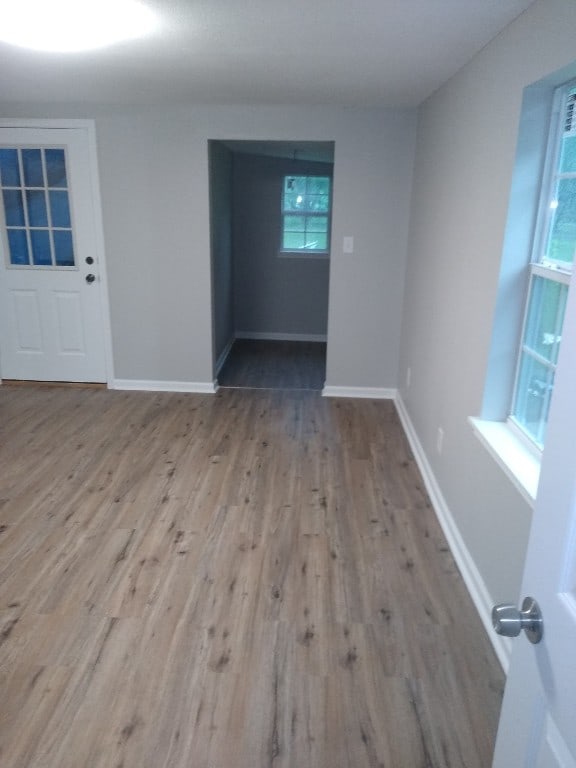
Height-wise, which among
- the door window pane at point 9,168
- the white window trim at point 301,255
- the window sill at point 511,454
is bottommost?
the window sill at point 511,454

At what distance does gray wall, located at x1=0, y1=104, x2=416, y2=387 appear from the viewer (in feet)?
13.3

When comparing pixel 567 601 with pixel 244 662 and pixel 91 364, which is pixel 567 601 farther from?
pixel 91 364

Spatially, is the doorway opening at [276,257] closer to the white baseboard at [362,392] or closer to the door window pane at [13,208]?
the white baseboard at [362,392]

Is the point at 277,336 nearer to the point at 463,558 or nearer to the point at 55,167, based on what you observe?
the point at 55,167

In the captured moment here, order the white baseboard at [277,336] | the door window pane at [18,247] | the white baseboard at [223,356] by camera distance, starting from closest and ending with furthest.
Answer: the door window pane at [18,247]
the white baseboard at [223,356]
the white baseboard at [277,336]

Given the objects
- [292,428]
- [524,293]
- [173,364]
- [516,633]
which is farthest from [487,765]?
[173,364]

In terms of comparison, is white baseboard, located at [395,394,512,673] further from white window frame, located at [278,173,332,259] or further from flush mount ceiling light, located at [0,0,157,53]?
white window frame, located at [278,173,332,259]

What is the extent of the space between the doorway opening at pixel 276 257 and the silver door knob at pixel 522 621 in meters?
4.77

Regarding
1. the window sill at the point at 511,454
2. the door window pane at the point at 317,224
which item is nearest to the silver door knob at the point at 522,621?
the window sill at the point at 511,454

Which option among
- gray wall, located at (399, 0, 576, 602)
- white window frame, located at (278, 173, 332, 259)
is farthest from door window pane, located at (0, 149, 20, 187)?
gray wall, located at (399, 0, 576, 602)

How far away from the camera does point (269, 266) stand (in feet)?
21.5

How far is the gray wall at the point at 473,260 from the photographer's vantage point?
187 centimetres

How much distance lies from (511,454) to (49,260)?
392 centimetres

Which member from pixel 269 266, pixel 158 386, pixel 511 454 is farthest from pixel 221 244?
pixel 511 454
